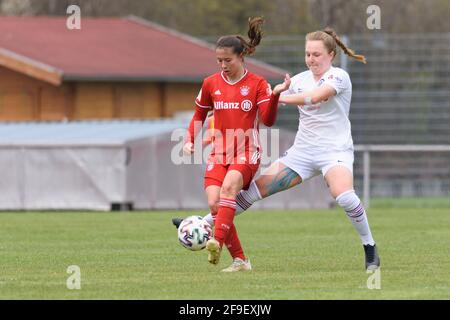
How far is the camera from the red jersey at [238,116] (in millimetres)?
11516

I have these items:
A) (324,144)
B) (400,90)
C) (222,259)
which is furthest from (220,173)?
(400,90)

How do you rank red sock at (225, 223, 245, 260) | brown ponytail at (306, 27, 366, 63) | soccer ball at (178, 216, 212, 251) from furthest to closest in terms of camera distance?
red sock at (225, 223, 245, 260), brown ponytail at (306, 27, 366, 63), soccer ball at (178, 216, 212, 251)

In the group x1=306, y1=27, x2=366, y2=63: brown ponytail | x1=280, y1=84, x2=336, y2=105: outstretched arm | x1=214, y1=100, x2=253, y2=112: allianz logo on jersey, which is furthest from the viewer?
x1=306, y1=27, x2=366, y2=63: brown ponytail

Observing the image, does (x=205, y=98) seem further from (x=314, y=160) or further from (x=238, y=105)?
(x=314, y=160)

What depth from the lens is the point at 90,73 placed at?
33.3 meters

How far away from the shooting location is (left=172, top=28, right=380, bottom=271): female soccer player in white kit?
11578 mm

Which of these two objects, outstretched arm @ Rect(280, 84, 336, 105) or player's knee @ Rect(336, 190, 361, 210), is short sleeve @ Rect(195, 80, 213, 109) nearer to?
outstretched arm @ Rect(280, 84, 336, 105)

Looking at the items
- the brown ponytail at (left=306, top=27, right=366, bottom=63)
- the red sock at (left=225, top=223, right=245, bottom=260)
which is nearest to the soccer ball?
the red sock at (left=225, top=223, right=245, bottom=260)

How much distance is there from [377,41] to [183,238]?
2118 cm

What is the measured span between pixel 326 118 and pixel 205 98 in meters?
1.02

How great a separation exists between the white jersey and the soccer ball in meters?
1.12
